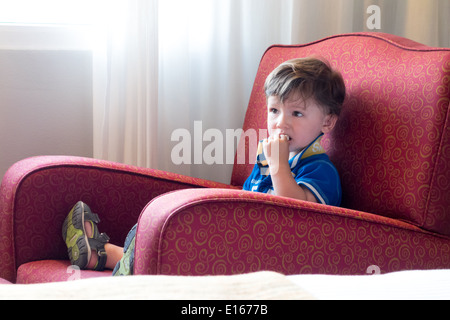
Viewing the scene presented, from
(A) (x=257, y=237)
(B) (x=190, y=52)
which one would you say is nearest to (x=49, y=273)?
(A) (x=257, y=237)

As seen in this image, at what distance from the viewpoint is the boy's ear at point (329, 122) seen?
4.51 feet

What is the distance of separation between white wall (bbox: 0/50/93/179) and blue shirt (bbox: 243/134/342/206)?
86 cm

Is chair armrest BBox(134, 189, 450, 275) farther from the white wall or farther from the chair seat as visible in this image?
the white wall

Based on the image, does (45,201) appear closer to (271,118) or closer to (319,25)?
(271,118)

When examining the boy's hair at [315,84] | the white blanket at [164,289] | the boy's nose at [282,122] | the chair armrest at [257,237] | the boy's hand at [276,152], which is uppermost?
the boy's hair at [315,84]

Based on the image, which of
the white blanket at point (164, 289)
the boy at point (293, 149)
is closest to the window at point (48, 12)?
the boy at point (293, 149)

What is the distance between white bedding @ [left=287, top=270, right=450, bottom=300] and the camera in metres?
0.54

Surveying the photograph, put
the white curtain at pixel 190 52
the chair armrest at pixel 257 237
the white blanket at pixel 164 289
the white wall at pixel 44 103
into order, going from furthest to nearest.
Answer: the white wall at pixel 44 103 → the white curtain at pixel 190 52 → the chair armrest at pixel 257 237 → the white blanket at pixel 164 289

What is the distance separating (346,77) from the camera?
4.68 feet

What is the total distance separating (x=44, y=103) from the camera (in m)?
2.00

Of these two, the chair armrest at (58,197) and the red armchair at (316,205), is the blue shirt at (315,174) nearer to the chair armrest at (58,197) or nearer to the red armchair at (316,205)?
the red armchair at (316,205)

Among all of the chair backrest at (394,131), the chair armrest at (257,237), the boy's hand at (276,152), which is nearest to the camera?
the chair armrest at (257,237)

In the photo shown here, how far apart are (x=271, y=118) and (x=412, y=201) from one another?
406mm
